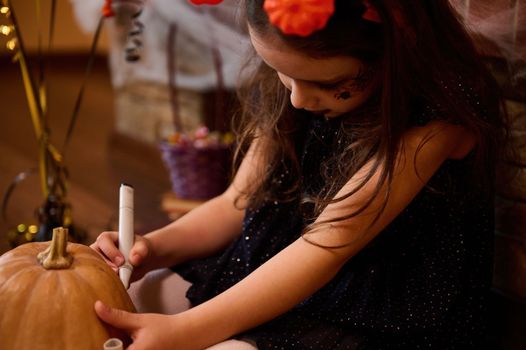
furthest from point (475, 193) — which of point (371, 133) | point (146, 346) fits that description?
point (146, 346)

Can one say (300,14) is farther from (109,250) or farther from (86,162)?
(86,162)

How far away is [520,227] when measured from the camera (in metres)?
1.13

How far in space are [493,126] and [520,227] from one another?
208mm

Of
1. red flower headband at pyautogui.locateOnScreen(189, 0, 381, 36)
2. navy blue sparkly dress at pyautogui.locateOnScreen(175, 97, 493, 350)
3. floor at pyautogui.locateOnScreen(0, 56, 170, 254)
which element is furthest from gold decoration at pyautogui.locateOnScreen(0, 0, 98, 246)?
red flower headband at pyautogui.locateOnScreen(189, 0, 381, 36)

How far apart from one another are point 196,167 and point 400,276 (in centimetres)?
97

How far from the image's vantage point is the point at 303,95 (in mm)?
916

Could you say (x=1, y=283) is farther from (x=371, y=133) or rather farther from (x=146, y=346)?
(x=371, y=133)

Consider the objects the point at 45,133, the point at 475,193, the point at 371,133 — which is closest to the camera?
the point at 371,133

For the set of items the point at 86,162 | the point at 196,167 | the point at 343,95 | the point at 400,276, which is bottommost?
the point at 86,162

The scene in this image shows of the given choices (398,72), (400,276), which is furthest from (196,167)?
(398,72)

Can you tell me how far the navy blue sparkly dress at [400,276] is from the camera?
38.4 inches

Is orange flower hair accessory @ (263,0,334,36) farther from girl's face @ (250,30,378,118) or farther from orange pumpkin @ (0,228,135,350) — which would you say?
orange pumpkin @ (0,228,135,350)

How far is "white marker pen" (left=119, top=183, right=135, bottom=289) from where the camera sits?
0.98 m

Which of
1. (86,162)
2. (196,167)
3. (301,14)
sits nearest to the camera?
(301,14)
